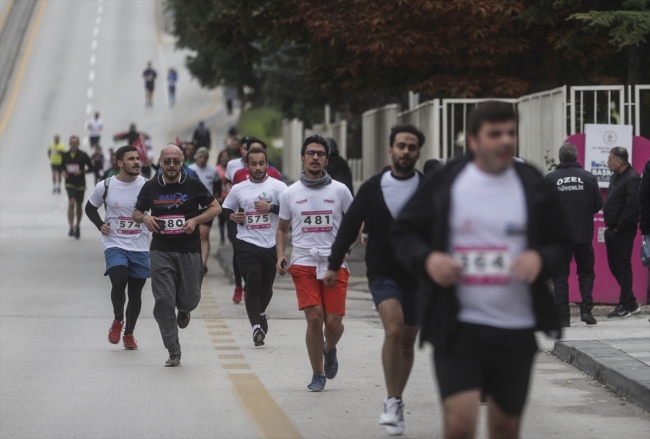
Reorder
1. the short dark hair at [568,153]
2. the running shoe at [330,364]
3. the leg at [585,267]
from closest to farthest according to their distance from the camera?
the running shoe at [330,364] < the short dark hair at [568,153] < the leg at [585,267]

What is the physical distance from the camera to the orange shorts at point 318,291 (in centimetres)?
904

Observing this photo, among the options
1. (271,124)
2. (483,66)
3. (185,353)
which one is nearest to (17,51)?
(271,124)

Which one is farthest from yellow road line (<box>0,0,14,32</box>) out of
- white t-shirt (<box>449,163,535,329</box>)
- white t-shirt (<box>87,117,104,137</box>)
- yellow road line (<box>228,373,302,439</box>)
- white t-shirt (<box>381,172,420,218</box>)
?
white t-shirt (<box>449,163,535,329</box>)

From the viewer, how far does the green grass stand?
2034 inches

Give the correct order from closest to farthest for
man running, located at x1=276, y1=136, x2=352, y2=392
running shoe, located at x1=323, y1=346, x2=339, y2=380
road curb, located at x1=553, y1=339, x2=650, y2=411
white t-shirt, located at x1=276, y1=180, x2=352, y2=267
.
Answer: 1. road curb, located at x1=553, y1=339, x2=650, y2=411
2. man running, located at x1=276, y1=136, x2=352, y2=392
3. running shoe, located at x1=323, y1=346, x2=339, y2=380
4. white t-shirt, located at x1=276, y1=180, x2=352, y2=267

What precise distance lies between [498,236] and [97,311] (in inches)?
403

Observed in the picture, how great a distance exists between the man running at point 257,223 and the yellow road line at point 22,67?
41382mm

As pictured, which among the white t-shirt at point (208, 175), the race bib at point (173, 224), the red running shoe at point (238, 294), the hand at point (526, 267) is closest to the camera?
the hand at point (526, 267)

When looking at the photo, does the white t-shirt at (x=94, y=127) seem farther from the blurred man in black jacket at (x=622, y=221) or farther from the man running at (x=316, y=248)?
the man running at (x=316, y=248)

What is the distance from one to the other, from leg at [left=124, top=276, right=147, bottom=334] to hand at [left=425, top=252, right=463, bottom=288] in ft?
22.1

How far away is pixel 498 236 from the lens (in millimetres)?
5102

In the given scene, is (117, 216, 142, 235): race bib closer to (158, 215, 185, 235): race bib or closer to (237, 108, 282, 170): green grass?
(158, 215, 185, 235): race bib

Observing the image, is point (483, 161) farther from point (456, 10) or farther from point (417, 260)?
point (456, 10)

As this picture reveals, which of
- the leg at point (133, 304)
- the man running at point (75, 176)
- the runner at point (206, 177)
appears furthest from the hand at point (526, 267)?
the man running at point (75, 176)
